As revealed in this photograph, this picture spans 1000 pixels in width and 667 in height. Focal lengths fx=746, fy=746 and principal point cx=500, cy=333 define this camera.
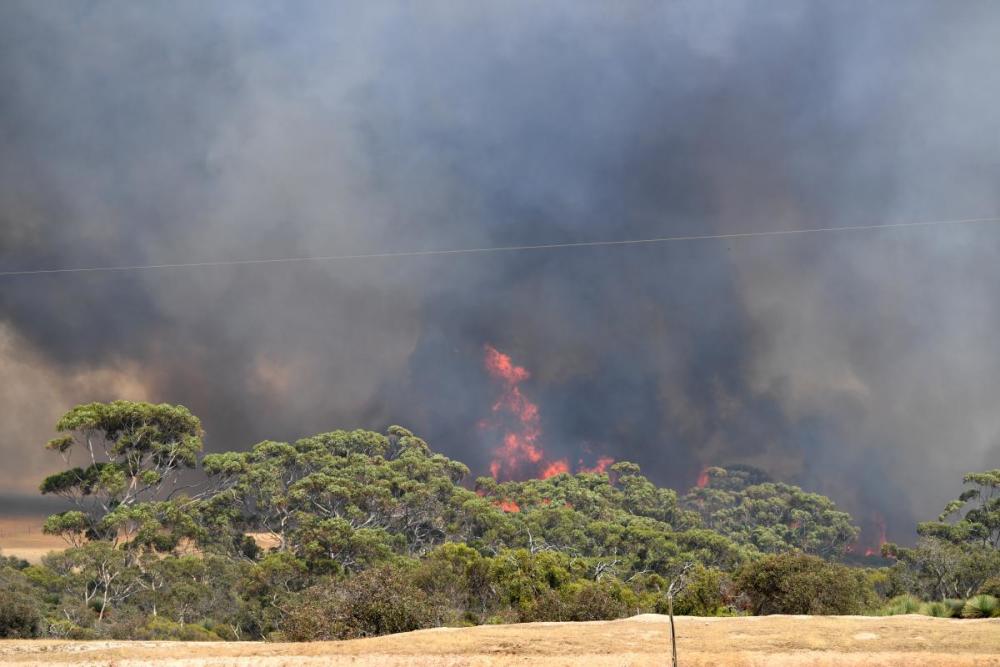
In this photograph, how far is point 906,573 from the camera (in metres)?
60.8

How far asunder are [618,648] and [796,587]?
1754cm

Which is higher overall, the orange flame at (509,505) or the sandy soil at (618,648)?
the orange flame at (509,505)

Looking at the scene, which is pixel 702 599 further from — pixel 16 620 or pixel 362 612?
pixel 16 620

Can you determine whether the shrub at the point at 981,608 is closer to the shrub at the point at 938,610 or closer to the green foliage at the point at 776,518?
the shrub at the point at 938,610

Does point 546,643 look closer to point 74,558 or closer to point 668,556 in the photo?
point 74,558

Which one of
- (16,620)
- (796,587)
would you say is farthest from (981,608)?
(16,620)

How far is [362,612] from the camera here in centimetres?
2230

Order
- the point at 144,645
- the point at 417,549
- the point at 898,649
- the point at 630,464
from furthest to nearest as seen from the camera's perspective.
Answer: the point at 630,464 → the point at 417,549 → the point at 144,645 → the point at 898,649

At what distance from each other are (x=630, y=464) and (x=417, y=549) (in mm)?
38663

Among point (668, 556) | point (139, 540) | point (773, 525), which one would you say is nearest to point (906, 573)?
point (668, 556)

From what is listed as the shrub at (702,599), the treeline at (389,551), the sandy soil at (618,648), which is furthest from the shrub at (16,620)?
the shrub at (702,599)

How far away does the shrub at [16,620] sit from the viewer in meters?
25.9

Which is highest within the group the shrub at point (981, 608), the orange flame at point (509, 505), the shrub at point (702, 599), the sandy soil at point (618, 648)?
the orange flame at point (509, 505)

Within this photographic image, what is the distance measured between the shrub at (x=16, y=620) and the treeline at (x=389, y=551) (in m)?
0.09
